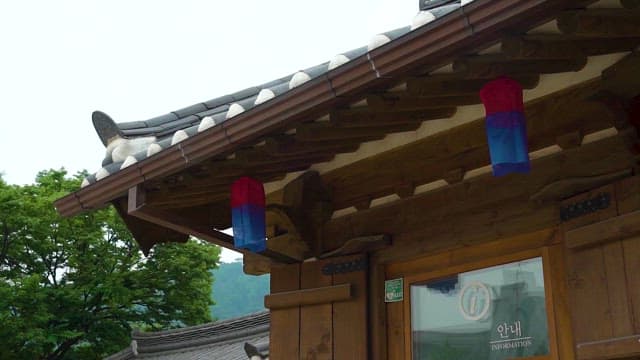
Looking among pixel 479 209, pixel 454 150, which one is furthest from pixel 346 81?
pixel 479 209

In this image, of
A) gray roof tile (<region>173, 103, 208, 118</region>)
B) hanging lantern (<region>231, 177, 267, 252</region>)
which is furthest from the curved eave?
gray roof tile (<region>173, 103, 208, 118</region>)

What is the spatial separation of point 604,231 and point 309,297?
239 centimetres

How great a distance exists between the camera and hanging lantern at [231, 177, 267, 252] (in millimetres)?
5005

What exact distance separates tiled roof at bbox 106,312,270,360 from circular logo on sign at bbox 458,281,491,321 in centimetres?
1224

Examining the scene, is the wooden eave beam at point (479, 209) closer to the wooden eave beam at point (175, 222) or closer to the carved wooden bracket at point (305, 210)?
the carved wooden bracket at point (305, 210)

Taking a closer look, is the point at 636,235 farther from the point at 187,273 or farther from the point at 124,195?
the point at 187,273

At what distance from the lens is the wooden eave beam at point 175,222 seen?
16.2 ft

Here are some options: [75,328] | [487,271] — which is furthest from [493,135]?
[75,328]

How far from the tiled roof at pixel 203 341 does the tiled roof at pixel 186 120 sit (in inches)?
446

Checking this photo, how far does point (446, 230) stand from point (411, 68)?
1730mm

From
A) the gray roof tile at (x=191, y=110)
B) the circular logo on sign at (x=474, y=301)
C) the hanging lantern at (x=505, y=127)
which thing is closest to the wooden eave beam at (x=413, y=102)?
the hanging lantern at (x=505, y=127)

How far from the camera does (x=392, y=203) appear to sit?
530 cm

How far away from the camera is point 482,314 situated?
15.5ft

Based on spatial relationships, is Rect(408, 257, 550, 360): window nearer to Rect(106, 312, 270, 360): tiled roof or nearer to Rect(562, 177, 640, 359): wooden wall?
Rect(562, 177, 640, 359): wooden wall
